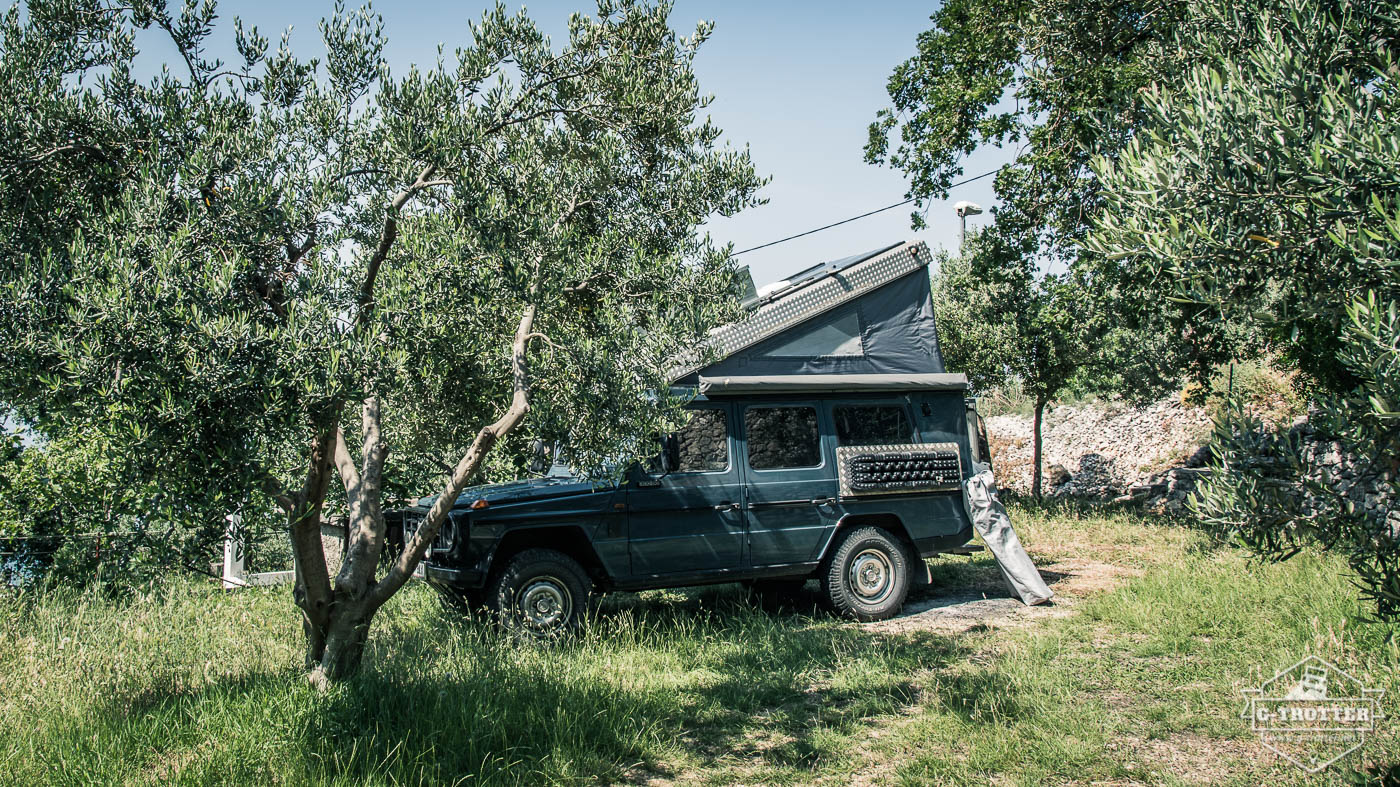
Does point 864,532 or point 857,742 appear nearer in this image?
point 857,742

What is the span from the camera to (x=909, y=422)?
27.3 ft

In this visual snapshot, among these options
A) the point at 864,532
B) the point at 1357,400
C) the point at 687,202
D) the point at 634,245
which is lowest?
the point at 864,532

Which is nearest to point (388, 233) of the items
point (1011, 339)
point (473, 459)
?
point (473, 459)

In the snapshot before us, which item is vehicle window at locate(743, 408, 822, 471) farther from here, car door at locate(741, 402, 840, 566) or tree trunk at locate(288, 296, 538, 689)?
tree trunk at locate(288, 296, 538, 689)

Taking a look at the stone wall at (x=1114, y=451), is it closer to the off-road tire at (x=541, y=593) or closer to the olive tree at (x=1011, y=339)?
the olive tree at (x=1011, y=339)

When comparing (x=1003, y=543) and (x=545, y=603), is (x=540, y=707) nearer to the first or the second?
(x=545, y=603)

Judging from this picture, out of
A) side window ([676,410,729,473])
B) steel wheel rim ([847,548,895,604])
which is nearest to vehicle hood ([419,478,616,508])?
side window ([676,410,729,473])

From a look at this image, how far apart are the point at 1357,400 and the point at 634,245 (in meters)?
3.24

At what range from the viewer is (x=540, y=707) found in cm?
465

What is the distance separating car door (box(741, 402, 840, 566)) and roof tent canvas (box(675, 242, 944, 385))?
0.45m

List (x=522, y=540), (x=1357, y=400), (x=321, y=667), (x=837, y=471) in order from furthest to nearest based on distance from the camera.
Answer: (x=837, y=471) → (x=522, y=540) → (x=321, y=667) → (x=1357, y=400)

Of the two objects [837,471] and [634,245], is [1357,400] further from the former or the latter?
[837,471]

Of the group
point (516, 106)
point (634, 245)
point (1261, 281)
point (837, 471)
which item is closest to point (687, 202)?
point (634, 245)

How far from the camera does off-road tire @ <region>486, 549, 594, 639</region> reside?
253 inches
